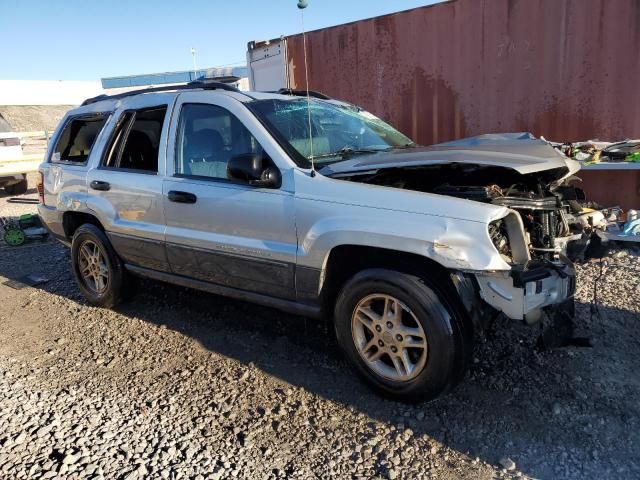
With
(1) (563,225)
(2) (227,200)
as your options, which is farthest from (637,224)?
(2) (227,200)

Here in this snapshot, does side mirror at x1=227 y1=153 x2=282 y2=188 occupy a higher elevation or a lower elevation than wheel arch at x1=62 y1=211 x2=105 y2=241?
higher

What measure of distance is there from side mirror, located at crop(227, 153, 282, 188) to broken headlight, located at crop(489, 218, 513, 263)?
1.30m

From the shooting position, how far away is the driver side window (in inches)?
146

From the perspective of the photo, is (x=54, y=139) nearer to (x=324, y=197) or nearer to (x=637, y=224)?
(x=324, y=197)

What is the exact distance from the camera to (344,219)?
10.2ft

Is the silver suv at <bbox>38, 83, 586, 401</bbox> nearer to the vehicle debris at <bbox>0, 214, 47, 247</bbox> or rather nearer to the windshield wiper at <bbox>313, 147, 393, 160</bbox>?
the windshield wiper at <bbox>313, 147, 393, 160</bbox>

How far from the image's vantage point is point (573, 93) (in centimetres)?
661

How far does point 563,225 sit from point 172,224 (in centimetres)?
267

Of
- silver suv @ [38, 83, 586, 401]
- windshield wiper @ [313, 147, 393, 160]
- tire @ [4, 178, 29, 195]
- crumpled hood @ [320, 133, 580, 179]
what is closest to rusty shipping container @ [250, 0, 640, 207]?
silver suv @ [38, 83, 586, 401]

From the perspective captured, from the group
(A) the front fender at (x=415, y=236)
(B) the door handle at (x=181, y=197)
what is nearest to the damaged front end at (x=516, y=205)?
(A) the front fender at (x=415, y=236)

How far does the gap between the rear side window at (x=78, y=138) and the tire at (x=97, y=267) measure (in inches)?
27.2

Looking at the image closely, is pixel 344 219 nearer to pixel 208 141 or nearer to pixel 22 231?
pixel 208 141

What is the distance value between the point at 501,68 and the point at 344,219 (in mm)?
4891

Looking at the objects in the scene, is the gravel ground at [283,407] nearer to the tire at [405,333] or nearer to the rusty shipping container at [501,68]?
the tire at [405,333]
